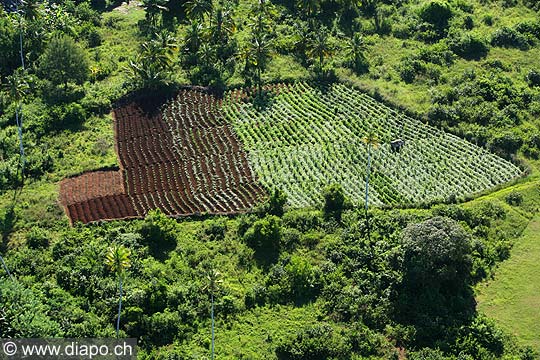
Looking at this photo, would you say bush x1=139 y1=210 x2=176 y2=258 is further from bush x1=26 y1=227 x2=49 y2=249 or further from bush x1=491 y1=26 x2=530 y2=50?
bush x1=491 y1=26 x2=530 y2=50

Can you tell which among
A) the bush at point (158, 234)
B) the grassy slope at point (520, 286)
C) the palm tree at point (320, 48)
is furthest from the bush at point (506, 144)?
the bush at point (158, 234)

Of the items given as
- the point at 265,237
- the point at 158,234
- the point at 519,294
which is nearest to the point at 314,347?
the point at 265,237

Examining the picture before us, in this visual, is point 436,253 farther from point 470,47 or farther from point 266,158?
A: point 470,47

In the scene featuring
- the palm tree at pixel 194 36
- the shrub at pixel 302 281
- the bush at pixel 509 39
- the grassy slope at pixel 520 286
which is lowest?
the shrub at pixel 302 281

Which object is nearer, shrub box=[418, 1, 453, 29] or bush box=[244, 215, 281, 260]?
bush box=[244, 215, 281, 260]

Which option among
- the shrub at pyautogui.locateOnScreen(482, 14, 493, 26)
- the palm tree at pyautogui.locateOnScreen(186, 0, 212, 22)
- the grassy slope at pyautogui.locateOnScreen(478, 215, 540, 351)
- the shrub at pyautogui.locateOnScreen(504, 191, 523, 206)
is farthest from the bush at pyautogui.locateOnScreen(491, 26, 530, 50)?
the palm tree at pyautogui.locateOnScreen(186, 0, 212, 22)

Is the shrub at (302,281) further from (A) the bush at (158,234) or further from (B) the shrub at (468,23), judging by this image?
(B) the shrub at (468,23)
